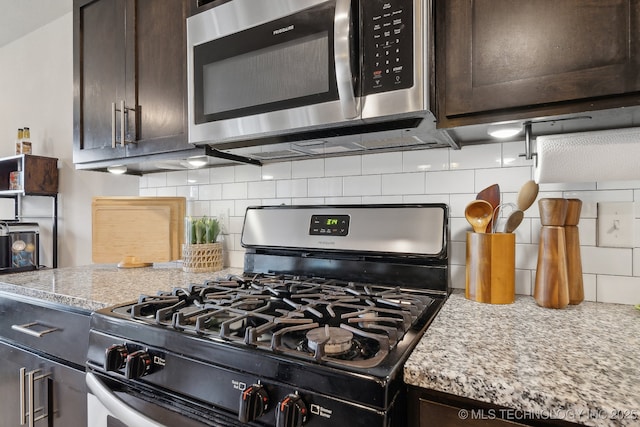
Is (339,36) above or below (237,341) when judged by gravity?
above

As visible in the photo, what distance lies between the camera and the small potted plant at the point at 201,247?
63.5 inches

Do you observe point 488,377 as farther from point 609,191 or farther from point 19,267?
point 19,267

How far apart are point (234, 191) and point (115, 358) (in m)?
1.00

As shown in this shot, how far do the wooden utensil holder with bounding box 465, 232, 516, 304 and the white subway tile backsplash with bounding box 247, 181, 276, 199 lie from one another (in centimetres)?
93

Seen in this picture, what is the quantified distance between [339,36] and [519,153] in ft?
2.30

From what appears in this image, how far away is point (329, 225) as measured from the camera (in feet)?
4.52

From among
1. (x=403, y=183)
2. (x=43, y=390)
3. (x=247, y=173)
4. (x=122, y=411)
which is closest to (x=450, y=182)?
(x=403, y=183)

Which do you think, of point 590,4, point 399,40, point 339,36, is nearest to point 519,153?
point 590,4

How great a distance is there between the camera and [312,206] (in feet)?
4.73

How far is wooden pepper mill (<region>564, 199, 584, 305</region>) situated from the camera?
40.2 inches

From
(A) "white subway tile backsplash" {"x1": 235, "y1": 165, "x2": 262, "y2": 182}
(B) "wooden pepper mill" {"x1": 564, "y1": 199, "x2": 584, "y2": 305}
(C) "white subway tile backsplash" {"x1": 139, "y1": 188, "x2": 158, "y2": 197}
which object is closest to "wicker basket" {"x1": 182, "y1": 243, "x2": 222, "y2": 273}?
(A) "white subway tile backsplash" {"x1": 235, "y1": 165, "x2": 262, "y2": 182}

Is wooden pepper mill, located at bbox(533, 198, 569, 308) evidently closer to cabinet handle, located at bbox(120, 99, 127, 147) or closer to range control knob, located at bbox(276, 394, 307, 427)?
range control knob, located at bbox(276, 394, 307, 427)

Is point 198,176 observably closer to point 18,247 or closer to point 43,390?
point 43,390

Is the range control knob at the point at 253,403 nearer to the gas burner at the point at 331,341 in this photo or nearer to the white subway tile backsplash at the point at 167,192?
the gas burner at the point at 331,341
